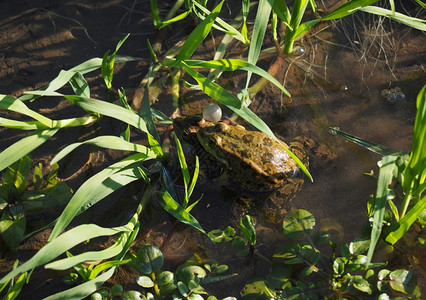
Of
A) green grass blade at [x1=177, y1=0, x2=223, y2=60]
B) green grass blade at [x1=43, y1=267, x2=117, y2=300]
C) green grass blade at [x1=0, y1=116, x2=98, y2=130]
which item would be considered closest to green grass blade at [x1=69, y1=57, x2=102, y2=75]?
green grass blade at [x1=0, y1=116, x2=98, y2=130]

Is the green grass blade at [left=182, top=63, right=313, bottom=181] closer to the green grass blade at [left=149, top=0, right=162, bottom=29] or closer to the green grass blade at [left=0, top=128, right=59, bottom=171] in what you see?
the green grass blade at [left=149, top=0, right=162, bottom=29]

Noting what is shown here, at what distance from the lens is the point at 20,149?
273 cm

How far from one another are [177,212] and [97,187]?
54 centimetres

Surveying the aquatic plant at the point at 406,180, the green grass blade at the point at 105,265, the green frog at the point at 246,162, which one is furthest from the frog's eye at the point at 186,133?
the aquatic plant at the point at 406,180

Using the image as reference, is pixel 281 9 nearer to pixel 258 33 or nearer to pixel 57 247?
pixel 258 33

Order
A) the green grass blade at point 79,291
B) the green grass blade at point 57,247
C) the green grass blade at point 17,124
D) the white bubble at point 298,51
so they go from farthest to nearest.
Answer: the white bubble at point 298,51
the green grass blade at point 17,124
the green grass blade at point 79,291
the green grass blade at point 57,247

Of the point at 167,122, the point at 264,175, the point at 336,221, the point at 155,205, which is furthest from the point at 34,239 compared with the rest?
the point at 336,221

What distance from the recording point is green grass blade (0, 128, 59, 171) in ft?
8.82

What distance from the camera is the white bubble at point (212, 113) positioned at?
11.4 feet

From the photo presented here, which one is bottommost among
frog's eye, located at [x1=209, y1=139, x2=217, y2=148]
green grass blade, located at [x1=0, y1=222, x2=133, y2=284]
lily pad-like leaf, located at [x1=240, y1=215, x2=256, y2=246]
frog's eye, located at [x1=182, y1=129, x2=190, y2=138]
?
lily pad-like leaf, located at [x1=240, y1=215, x2=256, y2=246]

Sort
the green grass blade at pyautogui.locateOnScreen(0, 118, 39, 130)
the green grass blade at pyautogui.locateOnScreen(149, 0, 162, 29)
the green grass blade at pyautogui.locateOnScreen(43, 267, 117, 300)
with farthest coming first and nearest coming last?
the green grass blade at pyautogui.locateOnScreen(149, 0, 162, 29) → the green grass blade at pyautogui.locateOnScreen(0, 118, 39, 130) → the green grass blade at pyautogui.locateOnScreen(43, 267, 117, 300)

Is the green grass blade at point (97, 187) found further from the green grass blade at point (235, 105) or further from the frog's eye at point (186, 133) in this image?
the green grass blade at point (235, 105)

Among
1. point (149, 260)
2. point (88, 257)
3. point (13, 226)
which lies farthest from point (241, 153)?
point (13, 226)

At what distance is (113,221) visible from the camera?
3314 millimetres
